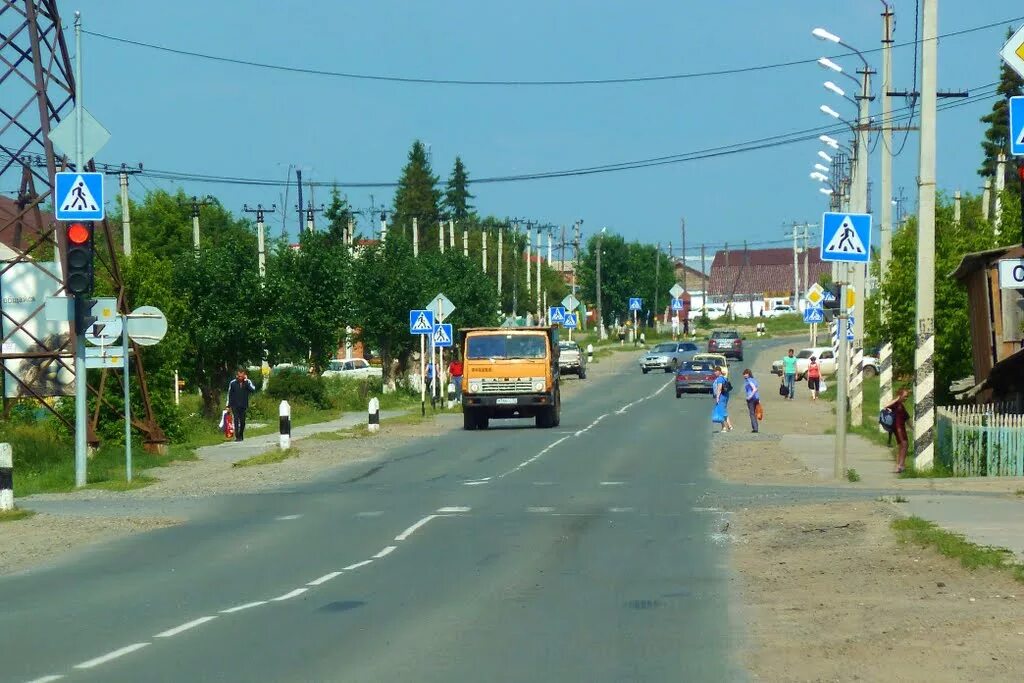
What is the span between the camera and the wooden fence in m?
24.6

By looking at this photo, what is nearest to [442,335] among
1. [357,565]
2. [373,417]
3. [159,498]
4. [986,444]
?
[373,417]

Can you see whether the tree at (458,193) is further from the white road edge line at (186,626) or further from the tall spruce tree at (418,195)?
the white road edge line at (186,626)

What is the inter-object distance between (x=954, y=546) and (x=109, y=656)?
8.56 m

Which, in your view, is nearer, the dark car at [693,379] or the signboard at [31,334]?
the signboard at [31,334]

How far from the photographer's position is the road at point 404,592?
973cm

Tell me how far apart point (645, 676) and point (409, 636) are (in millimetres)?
2212

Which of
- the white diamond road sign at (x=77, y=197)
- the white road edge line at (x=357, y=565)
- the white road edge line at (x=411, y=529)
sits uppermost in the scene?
the white diamond road sign at (x=77, y=197)

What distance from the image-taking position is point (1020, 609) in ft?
38.1

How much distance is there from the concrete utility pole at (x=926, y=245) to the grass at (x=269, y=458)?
13353 millimetres

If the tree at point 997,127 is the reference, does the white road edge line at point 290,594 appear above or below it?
below

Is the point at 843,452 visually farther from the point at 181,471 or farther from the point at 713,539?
the point at 181,471

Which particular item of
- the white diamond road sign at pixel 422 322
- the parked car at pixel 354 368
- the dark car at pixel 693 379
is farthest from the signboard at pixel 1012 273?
the parked car at pixel 354 368

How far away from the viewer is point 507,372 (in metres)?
43.0

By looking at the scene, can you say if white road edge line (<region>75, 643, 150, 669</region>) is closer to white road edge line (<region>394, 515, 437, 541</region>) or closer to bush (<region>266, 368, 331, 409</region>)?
white road edge line (<region>394, 515, 437, 541</region>)
